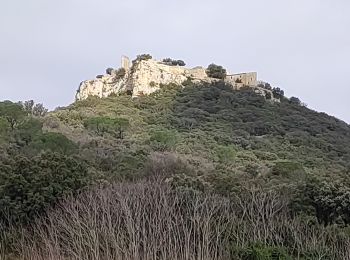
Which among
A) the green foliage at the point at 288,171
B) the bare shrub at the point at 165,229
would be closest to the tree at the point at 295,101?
the green foliage at the point at 288,171

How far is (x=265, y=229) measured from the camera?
61.6 ft

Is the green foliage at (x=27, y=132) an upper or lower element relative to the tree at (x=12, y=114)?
lower

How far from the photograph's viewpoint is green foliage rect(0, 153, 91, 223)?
21.0 metres

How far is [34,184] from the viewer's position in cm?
2116

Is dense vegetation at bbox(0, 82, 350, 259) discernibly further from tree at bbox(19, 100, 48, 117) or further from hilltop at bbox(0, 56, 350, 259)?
tree at bbox(19, 100, 48, 117)

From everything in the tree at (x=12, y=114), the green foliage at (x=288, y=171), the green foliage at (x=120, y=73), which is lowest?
the green foliage at (x=288, y=171)

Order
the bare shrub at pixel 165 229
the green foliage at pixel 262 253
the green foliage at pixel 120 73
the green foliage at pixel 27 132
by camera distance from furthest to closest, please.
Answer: the green foliage at pixel 120 73 → the green foliage at pixel 27 132 → the bare shrub at pixel 165 229 → the green foliage at pixel 262 253

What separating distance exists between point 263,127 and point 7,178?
31791 mm

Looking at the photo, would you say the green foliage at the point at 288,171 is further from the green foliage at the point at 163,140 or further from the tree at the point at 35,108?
the tree at the point at 35,108

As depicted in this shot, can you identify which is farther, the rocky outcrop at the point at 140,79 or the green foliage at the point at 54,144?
the rocky outcrop at the point at 140,79

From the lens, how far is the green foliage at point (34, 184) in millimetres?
21031

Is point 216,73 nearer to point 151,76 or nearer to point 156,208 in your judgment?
point 151,76

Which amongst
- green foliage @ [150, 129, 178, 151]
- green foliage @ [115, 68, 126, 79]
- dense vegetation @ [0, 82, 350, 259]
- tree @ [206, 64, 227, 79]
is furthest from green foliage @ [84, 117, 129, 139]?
tree @ [206, 64, 227, 79]

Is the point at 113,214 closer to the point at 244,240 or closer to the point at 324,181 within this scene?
the point at 244,240
